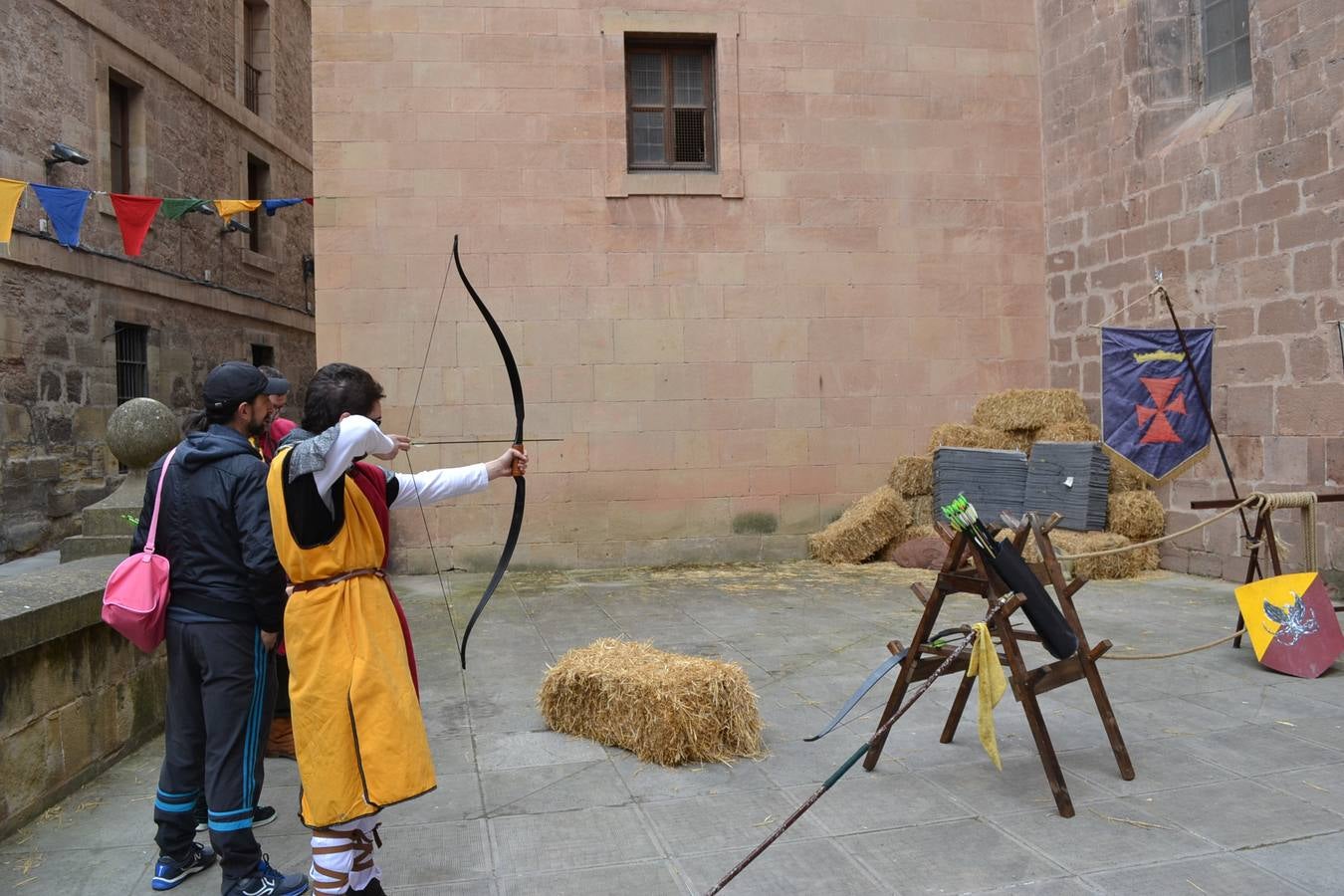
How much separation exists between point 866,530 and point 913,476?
0.73m

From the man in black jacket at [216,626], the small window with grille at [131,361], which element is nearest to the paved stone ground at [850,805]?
the man in black jacket at [216,626]

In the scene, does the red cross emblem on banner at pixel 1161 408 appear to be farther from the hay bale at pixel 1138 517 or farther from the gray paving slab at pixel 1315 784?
the gray paving slab at pixel 1315 784

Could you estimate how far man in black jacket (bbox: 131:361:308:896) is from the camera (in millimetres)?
3154

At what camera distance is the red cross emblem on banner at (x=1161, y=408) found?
7535mm

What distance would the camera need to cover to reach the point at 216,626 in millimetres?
3184

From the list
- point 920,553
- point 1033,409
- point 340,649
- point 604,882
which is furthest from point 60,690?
point 1033,409

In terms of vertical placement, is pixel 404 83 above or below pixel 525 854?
above

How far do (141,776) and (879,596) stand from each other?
543 centimetres

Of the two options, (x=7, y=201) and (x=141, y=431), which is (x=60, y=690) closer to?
(x=141, y=431)

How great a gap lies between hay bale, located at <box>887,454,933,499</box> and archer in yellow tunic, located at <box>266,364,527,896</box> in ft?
24.4

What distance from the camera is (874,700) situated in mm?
5148

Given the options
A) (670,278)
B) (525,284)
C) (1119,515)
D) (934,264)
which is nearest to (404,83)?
(525,284)

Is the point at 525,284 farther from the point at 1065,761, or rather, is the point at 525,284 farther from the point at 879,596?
the point at 1065,761

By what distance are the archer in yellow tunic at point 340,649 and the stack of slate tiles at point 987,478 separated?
742cm
